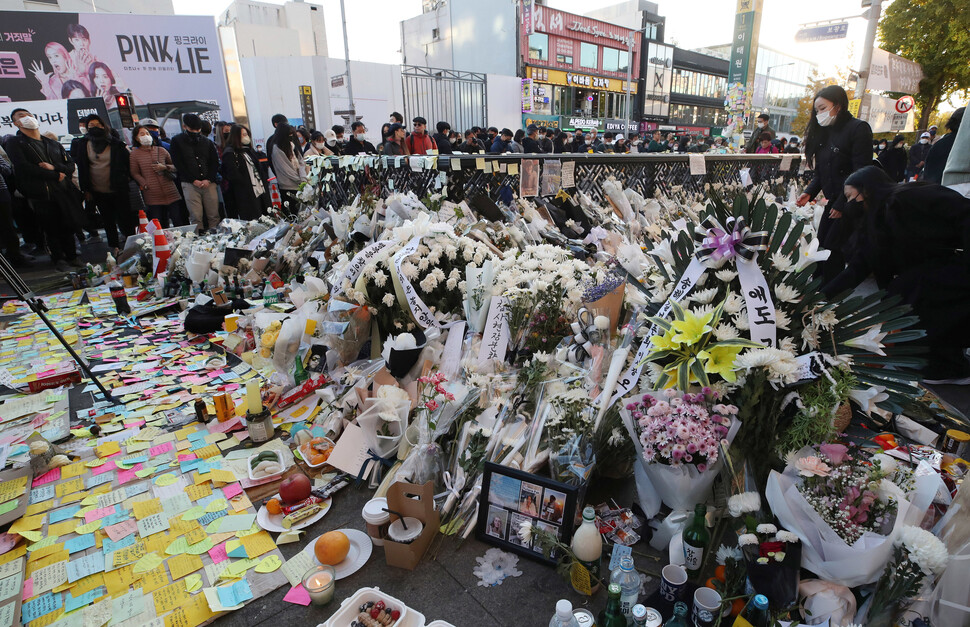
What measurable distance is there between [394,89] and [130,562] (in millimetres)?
16493

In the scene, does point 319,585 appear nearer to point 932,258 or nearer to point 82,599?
point 82,599

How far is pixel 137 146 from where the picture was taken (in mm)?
6520

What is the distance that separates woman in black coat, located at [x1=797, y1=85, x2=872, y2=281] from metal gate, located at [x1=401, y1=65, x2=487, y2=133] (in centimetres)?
1429

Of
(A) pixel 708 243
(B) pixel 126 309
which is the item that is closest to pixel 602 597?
(A) pixel 708 243

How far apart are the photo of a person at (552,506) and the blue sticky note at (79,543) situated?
73.1 inches

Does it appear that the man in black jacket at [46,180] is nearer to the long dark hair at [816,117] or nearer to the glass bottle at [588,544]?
the glass bottle at [588,544]

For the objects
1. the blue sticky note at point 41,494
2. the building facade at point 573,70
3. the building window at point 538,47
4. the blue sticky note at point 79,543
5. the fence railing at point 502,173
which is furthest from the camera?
the building window at point 538,47

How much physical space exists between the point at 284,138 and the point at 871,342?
294 inches

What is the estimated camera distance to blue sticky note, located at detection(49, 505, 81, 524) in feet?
6.93

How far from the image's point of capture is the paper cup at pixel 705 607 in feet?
4.34

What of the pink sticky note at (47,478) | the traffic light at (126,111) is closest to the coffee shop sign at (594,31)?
the traffic light at (126,111)

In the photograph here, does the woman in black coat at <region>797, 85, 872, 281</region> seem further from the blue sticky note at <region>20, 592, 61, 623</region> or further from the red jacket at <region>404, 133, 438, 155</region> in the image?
the red jacket at <region>404, 133, 438, 155</region>

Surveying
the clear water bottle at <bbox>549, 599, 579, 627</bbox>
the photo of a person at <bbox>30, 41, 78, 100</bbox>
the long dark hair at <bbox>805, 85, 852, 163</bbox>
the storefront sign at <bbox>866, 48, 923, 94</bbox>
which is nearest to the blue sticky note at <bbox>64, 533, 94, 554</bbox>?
the clear water bottle at <bbox>549, 599, 579, 627</bbox>

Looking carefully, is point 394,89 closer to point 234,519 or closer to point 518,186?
Result: point 518,186
